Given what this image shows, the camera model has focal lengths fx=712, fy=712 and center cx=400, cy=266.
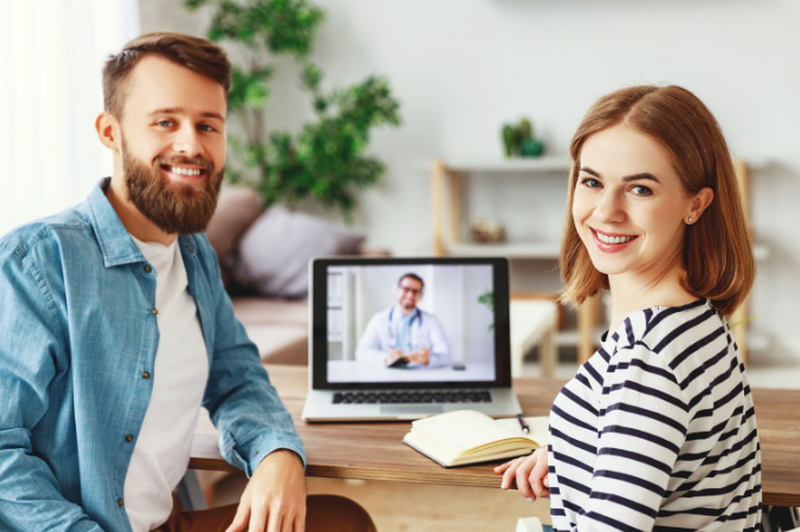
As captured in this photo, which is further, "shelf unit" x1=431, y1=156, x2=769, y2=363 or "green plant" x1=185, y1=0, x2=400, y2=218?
"green plant" x1=185, y1=0, x2=400, y2=218

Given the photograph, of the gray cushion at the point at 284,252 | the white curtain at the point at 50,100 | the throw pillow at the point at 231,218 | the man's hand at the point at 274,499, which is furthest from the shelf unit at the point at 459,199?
the man's hand at the point at 274,499

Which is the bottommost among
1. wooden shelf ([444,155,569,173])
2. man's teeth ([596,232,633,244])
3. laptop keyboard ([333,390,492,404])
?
laptop keyboard ([333,390,492,404])

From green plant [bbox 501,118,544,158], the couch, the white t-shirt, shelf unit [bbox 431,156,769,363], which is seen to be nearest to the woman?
the white t-shirt

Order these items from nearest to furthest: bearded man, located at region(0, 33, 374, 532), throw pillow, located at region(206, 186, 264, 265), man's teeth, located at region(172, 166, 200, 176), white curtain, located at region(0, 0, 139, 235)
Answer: bearded man, located at region(0, 33, 374, 532), man's teeth, located at region(172, 166, 200, 176), white curtain, located at region(0, 0, 139, 235), throw pillow, located at region(206, 186, 264, 265)

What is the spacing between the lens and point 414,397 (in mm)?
1360

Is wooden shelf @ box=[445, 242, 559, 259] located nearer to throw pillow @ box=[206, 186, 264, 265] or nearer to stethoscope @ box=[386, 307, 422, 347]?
throw pillow @ box=[206, 186, 264, 265]

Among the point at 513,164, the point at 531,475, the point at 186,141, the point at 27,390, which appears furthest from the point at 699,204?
the point at 513,164

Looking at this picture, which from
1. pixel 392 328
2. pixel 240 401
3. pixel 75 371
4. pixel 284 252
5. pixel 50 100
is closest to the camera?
pixel 75 371

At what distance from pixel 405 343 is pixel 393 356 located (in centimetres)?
3

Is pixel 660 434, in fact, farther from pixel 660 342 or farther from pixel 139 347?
pixel 139 347

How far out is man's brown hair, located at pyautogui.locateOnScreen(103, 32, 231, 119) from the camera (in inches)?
46.0

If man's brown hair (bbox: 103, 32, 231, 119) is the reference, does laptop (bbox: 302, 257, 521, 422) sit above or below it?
below

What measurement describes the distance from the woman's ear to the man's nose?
2.54 feet

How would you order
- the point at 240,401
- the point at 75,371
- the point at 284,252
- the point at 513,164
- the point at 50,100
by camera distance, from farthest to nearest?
the point at 513,164 → the point at 284,252 → the point at 50,100 → the point at 240,401 → the point at 75,371
